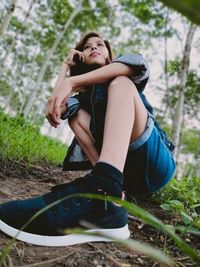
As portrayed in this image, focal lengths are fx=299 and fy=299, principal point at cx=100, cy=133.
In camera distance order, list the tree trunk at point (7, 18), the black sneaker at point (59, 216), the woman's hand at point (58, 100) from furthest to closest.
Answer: the tree trunk at point (7, 18), the woman's hand at point (58, 100), the black sneaker at point (59, 216)

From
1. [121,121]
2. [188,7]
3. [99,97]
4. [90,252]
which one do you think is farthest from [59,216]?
[188,7]

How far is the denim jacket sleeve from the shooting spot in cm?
138

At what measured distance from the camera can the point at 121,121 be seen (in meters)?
1.18

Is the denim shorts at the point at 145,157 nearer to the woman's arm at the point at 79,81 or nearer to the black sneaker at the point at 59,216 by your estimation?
the woman's arm at the point at 79,81

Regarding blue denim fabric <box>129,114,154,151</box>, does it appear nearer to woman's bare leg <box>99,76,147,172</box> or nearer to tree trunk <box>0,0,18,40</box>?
woman's bare leg <box>99,76,147,172</box>

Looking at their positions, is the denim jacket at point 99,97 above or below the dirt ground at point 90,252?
above

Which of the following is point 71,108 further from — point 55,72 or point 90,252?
point 55,72

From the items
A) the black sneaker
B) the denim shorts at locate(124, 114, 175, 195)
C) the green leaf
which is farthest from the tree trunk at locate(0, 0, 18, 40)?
the green leaf

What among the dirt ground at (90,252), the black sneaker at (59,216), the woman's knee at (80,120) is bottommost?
the dirt ground at (90,252)

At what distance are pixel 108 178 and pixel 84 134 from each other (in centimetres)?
69

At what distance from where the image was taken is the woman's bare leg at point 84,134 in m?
1.62

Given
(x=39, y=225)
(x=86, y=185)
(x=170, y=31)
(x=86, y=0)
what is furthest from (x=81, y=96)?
(x=86, y=0)

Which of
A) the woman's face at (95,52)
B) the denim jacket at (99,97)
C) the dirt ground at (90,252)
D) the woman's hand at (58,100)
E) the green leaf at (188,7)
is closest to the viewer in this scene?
the green leaf at (188,7)

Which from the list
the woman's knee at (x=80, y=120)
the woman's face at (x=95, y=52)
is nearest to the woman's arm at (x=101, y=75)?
the woman's knee at (x=80, y=120)
